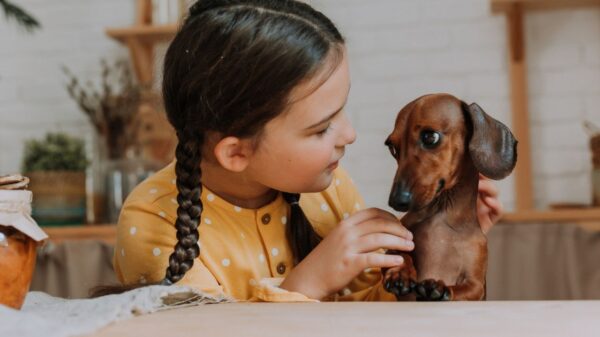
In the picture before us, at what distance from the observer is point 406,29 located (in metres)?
2.61

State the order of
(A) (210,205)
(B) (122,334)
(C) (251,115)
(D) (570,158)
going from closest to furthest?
(B) (122,334), (C) (251,115), (A) (210,205), (D) (570,158)

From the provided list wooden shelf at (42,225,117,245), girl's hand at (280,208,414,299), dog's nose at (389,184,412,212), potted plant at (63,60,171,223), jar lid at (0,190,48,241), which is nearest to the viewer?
jar lid at (0,190,48,241)

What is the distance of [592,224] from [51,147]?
62.9 inches

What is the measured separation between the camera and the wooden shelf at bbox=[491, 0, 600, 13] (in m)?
2.40

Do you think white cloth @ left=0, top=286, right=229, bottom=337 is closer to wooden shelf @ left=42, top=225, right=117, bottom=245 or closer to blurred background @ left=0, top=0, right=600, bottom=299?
blurred background @ left=0, top=0, right=600, bottom=299

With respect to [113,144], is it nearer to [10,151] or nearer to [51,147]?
[51,147]

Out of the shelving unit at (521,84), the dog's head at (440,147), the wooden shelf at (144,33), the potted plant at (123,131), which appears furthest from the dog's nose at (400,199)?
the wooden shelf at (144,33)

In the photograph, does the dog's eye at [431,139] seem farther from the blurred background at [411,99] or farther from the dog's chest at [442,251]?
the blurred background at [411,99]

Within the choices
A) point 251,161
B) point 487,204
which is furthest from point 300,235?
point 487,204

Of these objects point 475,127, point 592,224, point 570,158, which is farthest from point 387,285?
point 570,158

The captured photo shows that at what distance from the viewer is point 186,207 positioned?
3.32 feet

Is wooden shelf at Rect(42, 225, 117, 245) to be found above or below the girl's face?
below

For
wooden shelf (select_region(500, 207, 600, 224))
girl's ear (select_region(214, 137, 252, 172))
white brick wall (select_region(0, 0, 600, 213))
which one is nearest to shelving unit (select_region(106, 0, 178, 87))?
white brick wall (select_region(0, 0, 600, 213))

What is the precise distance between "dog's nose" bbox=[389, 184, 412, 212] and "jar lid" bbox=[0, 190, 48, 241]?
317 millimetres
